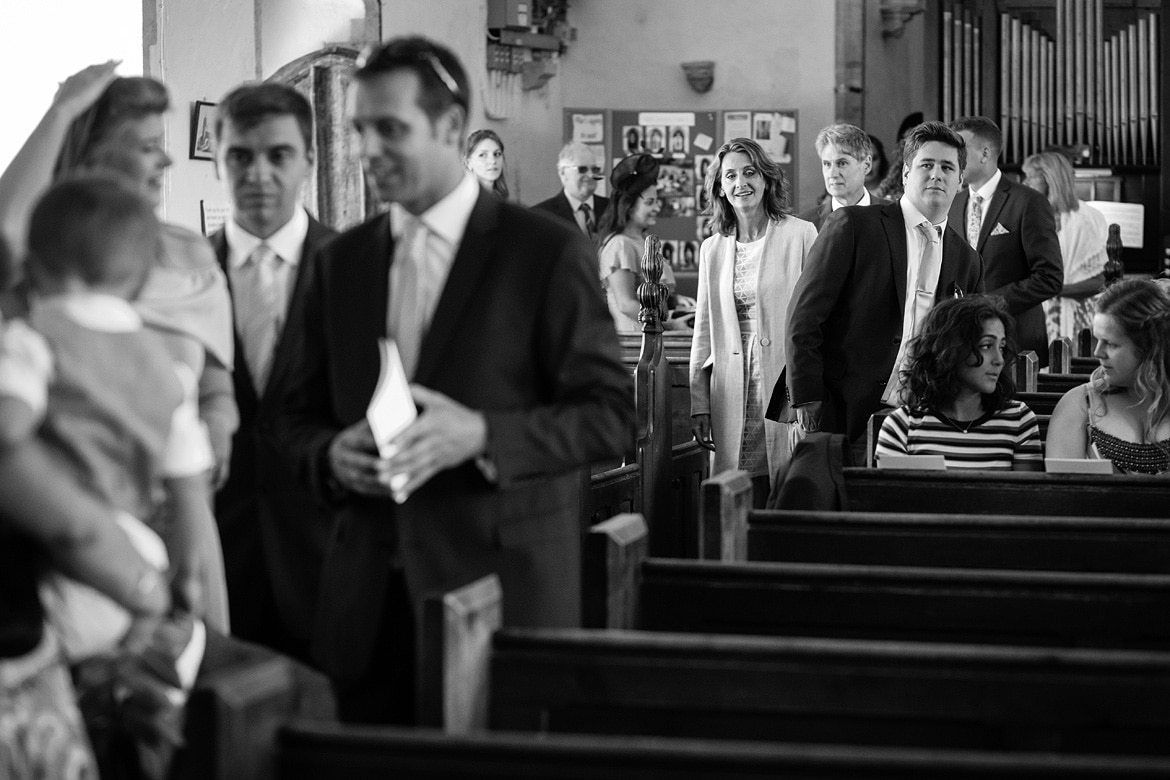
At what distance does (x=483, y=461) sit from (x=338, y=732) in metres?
0.62

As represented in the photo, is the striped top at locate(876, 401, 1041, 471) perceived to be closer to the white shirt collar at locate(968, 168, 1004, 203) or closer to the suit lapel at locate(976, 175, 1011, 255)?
the suit lapel at locate(976, 175, 1011, 255)

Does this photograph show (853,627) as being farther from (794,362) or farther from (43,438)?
(794,362)

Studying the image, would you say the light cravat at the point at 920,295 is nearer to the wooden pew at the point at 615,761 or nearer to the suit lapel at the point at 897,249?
the suit lapel at the point at 897,249

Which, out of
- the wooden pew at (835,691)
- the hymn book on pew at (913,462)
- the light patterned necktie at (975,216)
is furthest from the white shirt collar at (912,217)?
the wooden pew at (835,691)

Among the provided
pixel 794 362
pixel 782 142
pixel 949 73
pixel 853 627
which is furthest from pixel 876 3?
pixel 853 627

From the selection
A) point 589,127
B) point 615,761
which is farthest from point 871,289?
point 589,127

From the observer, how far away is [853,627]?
7.79 ft

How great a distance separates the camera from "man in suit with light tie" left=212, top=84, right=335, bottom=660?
8.30ft

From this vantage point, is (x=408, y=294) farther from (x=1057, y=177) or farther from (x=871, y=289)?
(x=1057, y=177)

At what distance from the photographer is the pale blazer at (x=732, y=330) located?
208 inches

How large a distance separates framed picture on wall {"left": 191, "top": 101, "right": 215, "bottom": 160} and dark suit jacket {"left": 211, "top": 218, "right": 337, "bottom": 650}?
15.0ft

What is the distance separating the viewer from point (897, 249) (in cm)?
482

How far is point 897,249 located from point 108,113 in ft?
9.64

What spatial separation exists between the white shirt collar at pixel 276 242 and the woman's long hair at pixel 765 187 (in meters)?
2.78
